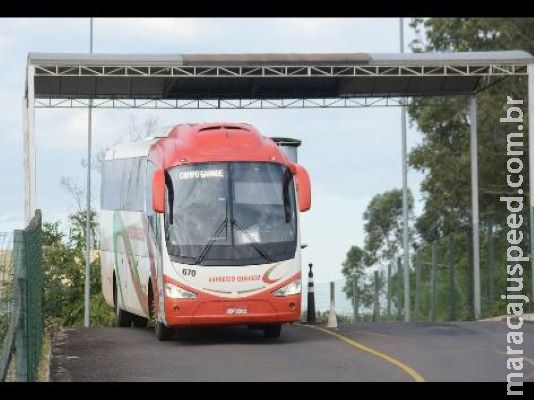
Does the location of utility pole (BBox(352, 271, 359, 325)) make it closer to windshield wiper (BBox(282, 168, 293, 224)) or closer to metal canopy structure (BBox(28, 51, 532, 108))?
metal canopy structure (BBox(28, 51, 532, 108))

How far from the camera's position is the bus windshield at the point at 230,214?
22797 mm

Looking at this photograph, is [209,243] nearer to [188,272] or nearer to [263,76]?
[188,272]

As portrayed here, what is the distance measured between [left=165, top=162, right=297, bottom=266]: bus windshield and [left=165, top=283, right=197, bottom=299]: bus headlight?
46 centimetres

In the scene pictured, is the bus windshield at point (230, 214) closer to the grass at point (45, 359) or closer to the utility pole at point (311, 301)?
the grass at point (45, 359)

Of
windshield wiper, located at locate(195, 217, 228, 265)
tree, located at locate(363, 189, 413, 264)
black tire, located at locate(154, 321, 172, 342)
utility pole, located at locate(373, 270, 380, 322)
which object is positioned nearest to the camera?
windshield wiper, located at locate(195, 217, 228, 265)

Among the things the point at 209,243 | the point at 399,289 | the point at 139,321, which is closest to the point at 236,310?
the point at 209,243

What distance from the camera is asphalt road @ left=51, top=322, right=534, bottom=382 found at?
1784cm

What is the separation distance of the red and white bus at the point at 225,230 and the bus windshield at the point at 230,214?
2 centimetres

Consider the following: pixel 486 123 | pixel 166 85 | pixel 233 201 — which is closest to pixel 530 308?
pixel 166 85

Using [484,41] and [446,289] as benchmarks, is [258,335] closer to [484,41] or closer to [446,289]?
[446,289]

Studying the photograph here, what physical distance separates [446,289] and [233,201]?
20.1m

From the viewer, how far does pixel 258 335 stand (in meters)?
25.4

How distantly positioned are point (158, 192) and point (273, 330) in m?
3.41

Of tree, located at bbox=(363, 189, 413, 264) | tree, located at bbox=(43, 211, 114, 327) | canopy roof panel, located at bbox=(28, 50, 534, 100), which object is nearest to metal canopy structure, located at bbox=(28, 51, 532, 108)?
canopy roof panel, located at bbox=(28, 50, 534, 100)
